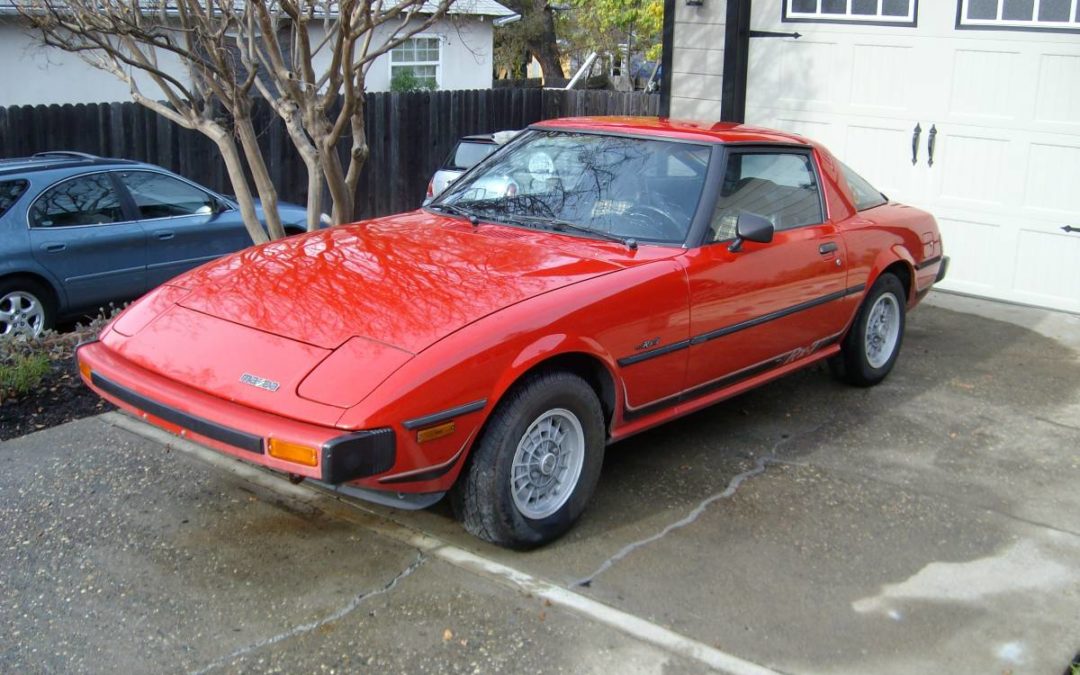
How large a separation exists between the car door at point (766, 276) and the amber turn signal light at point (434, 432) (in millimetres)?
1529

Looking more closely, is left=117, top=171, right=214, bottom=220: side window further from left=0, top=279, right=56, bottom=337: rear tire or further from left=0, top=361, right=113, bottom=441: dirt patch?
left=0, top=361, right=113, bottom=441: dirt patch

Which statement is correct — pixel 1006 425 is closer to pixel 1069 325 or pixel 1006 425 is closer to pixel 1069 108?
pixel 1069 325

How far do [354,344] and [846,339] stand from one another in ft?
11.6

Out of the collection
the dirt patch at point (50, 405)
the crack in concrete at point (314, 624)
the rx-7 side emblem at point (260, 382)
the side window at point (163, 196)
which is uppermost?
the side window at point (163, 196)

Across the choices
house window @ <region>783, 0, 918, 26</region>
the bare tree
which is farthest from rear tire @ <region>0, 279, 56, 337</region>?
house window @ <region>783, 0, 918, 26</region>

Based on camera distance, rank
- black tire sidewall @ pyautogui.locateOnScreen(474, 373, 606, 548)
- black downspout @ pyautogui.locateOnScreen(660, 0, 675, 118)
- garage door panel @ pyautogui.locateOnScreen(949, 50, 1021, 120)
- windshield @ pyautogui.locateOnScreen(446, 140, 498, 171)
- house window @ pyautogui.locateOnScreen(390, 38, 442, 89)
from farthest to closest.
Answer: house window @ pyautogui.locateOnScreen(390, 38, 442, 89)
windshield @ pyautogui.locateOnScreen(446, 140, 498, 171)
black downspout @ pyautogui.locateOnScreen(660, 0, 675, 118)
garage door panel @ pyautogui.locateOnScreen(949, 50, 1021, 120)
black tire sidewall @ pyautogui.locateOnScreen(474, 373, 606, 548)

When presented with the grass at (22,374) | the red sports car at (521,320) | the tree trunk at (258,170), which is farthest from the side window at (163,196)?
the red sports car at (521,320)

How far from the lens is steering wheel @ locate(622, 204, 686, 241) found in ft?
16.7

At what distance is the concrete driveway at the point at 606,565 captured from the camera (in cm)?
366

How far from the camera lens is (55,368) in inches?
245

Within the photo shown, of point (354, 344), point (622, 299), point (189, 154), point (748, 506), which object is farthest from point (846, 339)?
point (189, 154)

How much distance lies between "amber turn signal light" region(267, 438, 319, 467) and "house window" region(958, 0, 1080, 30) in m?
7.39

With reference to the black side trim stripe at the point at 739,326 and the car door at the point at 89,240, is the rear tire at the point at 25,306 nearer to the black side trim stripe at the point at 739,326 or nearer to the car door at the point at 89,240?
the car door at the point at 89,240

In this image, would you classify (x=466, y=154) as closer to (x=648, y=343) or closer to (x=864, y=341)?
(x=864, y=341)
